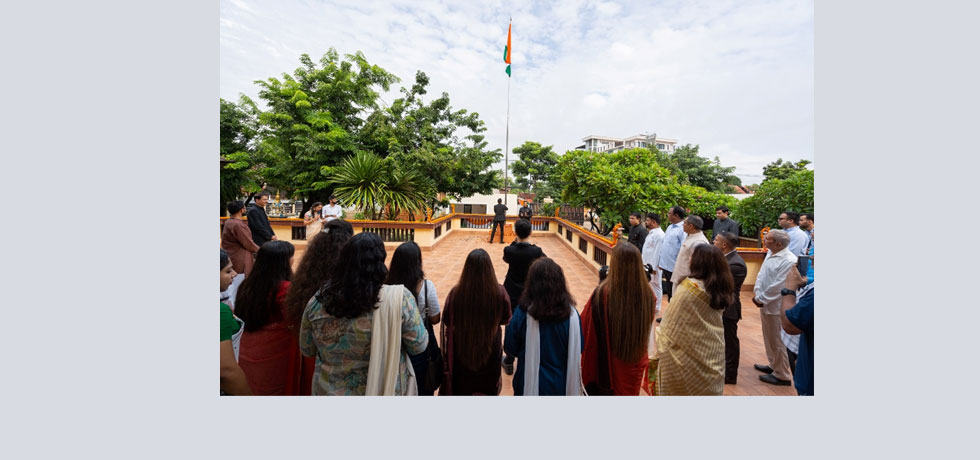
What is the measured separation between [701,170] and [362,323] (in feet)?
91.1

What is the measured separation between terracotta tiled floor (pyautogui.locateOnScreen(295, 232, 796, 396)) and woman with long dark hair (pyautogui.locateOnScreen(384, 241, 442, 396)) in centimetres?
112

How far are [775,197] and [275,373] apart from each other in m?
9.82

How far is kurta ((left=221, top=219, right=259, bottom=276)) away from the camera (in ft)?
12.5

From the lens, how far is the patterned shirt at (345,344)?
164 centimetres

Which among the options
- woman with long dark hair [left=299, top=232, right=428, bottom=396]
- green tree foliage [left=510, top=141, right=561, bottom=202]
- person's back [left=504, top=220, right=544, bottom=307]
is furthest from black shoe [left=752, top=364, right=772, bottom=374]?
green tree foliage [left=510, top=141, right=561, bottom=202]

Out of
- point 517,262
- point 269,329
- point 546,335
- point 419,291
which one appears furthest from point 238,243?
point 546,335

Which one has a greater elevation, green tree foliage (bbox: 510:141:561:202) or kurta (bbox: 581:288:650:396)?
green tree foliage (bbox: 510:141:561:202)

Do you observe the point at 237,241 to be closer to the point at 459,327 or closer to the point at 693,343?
the point at 459,327

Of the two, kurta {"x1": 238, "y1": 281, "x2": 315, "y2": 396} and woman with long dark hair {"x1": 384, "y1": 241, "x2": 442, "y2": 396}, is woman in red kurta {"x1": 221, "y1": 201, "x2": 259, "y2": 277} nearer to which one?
kurta {"x1": 238, "y1": 281, "x2": 315, "y2": 396}

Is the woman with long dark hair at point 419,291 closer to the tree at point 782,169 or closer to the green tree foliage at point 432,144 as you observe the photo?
the green tree foliage at point 432,144

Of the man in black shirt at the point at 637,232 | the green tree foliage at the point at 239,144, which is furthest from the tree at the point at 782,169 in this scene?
the green tree foliage at the point at 239,144

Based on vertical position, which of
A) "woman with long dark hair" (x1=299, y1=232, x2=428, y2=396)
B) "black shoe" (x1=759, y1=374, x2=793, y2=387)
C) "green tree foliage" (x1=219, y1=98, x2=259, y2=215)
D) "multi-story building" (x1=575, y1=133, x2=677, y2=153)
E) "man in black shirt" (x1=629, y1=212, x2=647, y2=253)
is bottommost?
"black shoe" (x1=759, y1=374, x2=793, y2=387)

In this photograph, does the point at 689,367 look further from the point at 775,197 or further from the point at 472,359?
the point at 775,197

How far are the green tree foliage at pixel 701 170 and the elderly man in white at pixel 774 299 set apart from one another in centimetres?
2260
